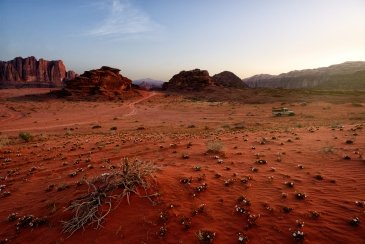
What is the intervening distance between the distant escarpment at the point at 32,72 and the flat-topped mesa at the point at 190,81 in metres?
62.5

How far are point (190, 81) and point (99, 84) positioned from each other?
33.7 metres

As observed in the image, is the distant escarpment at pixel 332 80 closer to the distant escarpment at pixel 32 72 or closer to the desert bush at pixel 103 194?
the desert bush at pixel 103 194

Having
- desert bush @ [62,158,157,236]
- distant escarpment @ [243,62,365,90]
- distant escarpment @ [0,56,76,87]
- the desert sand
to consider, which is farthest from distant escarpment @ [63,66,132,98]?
distant escarpment @ [243,62,365,90]

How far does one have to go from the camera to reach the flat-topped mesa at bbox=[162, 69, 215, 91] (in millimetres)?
90625

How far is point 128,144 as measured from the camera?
1645cm

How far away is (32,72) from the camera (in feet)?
449

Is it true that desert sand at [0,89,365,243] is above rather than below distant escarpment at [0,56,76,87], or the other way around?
below

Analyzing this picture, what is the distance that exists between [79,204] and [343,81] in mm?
136440

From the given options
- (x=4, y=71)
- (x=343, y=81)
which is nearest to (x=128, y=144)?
(x=343, y=81)

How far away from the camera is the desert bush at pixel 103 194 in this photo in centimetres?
713

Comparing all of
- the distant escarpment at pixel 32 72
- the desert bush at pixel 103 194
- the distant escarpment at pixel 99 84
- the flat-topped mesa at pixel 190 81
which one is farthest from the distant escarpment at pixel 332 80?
the distant escarpment at pixel 32 72

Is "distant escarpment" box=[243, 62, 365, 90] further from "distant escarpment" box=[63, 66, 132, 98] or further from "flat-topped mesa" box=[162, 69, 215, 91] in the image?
"distant escarpment" box=[63, 66, 132, 98]

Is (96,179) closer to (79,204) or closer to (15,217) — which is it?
(79,204)

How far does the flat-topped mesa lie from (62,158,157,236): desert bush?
260 feet
